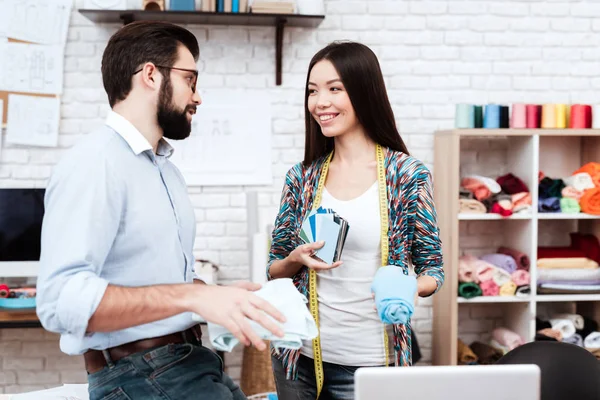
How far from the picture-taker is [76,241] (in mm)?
1108

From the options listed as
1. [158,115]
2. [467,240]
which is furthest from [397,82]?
[158,115]

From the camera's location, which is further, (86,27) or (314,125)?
(86,27)

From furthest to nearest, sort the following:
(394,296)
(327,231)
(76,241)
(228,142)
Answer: (228,142)
(327,231)
(394,296)
(76,241)

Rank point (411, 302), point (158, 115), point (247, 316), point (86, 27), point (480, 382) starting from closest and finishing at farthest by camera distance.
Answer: point (480, 382), point (247, 316), point (158, 115), point (411, 302), point (86, 27)

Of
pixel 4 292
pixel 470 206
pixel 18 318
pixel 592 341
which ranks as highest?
pixel 470 206

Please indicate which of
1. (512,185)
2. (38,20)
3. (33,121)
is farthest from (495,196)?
(38,20)

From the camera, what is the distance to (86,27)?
3.38 meters

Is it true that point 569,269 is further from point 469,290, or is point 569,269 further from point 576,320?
point 469,290

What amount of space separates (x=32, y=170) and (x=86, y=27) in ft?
2.71

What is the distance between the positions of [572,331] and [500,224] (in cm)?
70

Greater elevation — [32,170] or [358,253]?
[32,170]

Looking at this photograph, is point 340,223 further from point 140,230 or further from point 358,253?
point 140,230

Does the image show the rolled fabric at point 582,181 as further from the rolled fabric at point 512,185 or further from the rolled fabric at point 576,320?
the rolled fabric at point 576,320

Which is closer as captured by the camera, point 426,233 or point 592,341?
point 426,233
